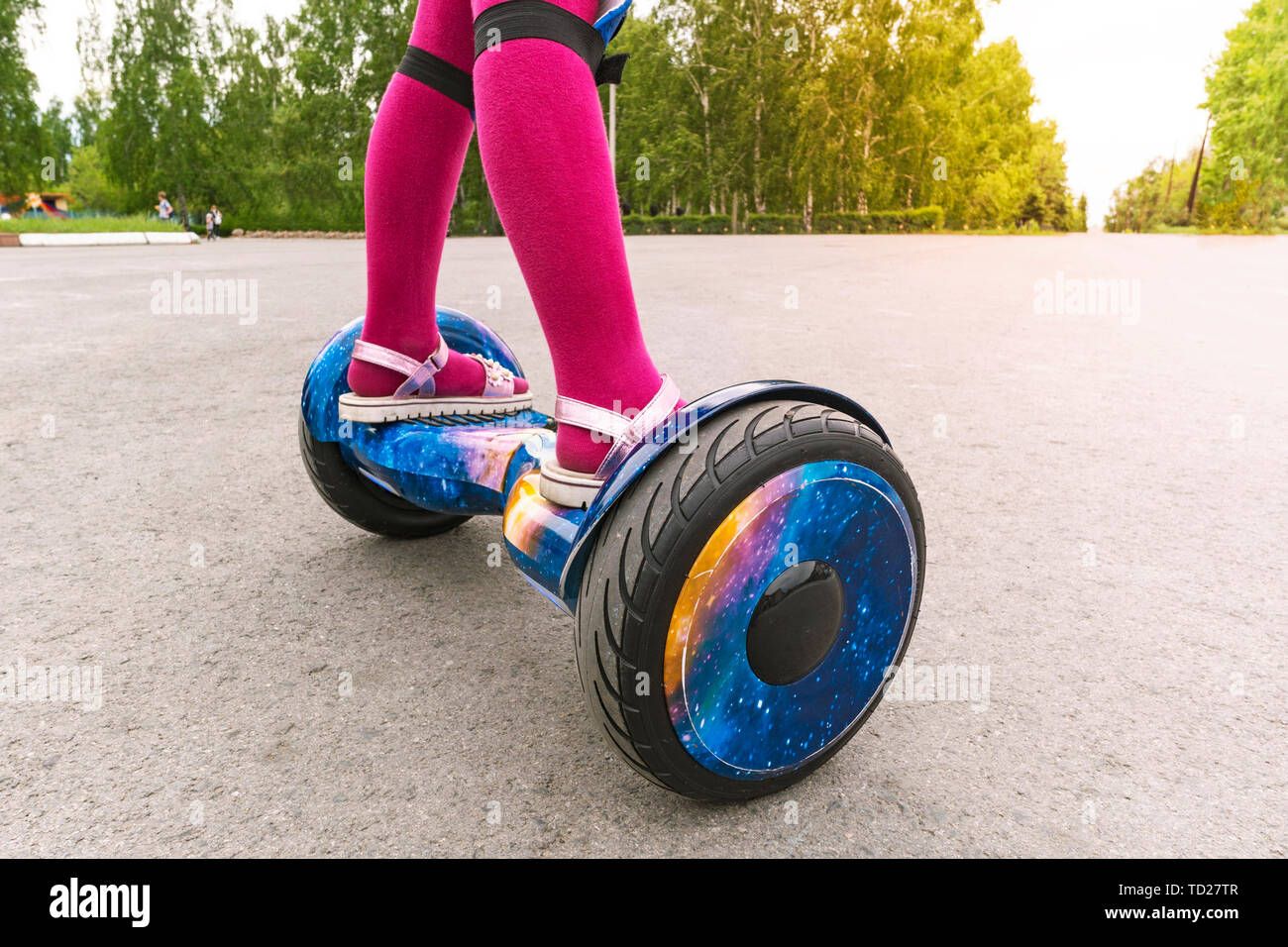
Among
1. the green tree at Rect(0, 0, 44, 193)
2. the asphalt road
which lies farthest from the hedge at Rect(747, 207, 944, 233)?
the asphalt road

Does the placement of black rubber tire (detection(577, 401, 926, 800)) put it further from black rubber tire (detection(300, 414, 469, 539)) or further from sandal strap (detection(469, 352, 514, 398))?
black rubber tire (detection(300, 414, 469, 539))

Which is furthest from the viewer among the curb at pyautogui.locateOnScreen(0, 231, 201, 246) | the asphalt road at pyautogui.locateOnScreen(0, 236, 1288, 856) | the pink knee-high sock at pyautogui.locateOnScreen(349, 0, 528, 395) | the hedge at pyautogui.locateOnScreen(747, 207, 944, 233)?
the hedge at pyautogui.locateOnScreen(747, 207, 944, 233)

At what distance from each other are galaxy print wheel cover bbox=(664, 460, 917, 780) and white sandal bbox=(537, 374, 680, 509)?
0.22 m

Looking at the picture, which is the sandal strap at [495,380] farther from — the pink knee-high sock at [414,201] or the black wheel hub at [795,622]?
the black wheel hub at [795,622]

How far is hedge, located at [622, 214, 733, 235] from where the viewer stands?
33.9 m

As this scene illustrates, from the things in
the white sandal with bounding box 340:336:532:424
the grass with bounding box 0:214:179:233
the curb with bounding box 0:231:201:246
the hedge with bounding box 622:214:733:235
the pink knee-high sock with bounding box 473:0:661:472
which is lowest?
the white sandal with bounding box 340:336:532:424

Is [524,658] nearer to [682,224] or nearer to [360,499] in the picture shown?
[360,499]

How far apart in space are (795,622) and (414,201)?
110 centimetres

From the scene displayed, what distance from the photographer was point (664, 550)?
0.94 m

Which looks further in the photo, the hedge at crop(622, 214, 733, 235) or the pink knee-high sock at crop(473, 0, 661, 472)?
the hedge at crop(622, 214, 733, 235)

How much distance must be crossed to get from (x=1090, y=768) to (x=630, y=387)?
855mm

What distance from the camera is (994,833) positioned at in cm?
107

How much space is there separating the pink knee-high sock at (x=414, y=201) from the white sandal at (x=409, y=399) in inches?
0.8
